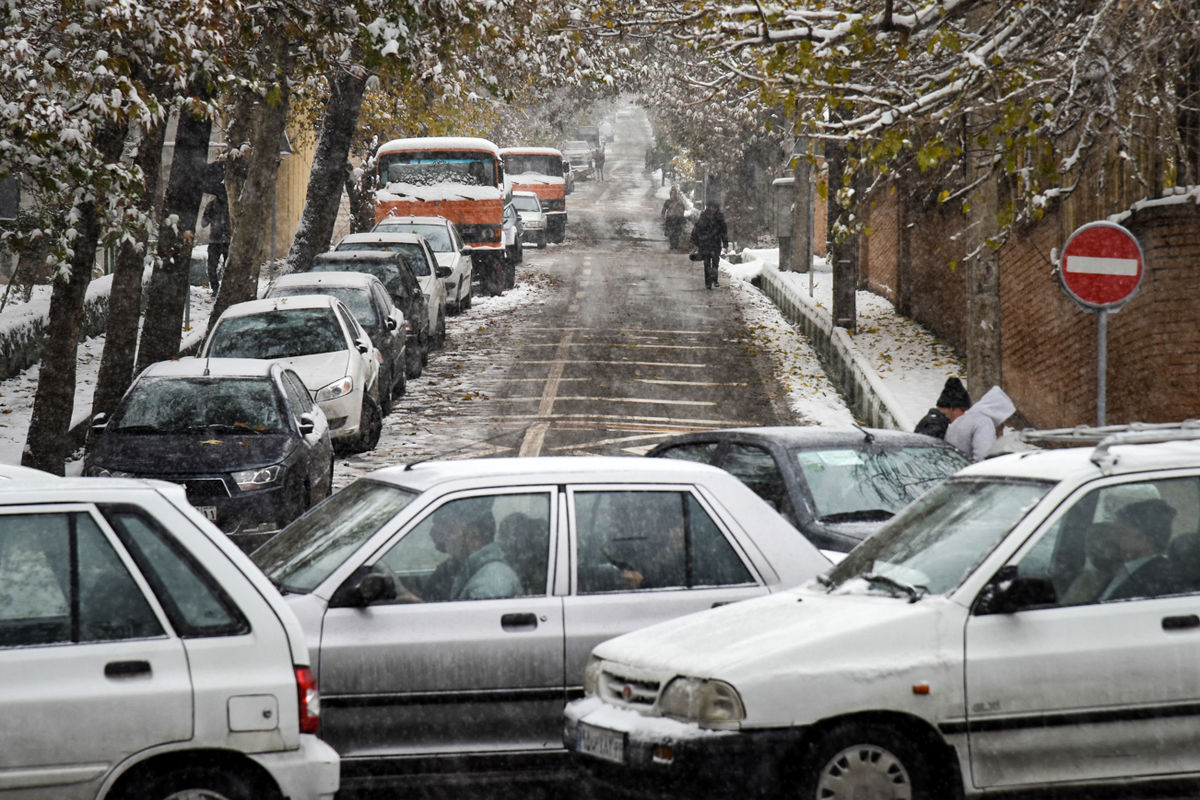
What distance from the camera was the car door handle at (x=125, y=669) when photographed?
5105 millimetres

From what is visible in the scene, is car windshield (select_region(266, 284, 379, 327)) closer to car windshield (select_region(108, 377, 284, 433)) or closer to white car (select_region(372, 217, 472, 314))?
car windshield (select_region(108, 377, 284, 433))

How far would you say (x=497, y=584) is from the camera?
6.82m

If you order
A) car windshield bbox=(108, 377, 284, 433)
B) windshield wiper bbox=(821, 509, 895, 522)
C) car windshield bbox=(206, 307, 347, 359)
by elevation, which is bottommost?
windshield wiper bbox=(821, 509, 895, 522)

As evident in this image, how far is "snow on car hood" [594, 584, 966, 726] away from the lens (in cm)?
567

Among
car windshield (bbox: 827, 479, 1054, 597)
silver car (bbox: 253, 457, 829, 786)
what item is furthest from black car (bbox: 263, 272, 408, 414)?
car windshield (bbox: 827, 479, 1054, 597)

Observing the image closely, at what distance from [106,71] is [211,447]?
300 centimetres

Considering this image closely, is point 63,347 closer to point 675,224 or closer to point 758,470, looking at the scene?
point 758,470

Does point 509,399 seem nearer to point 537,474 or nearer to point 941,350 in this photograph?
point 941,350

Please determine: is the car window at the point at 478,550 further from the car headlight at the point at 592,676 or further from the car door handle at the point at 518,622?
the car headlight at the point at 592,676

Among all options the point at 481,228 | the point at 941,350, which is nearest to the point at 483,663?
the point at 941,350

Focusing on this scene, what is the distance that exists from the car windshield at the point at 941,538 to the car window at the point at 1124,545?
0.18 m

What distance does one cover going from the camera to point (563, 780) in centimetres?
688

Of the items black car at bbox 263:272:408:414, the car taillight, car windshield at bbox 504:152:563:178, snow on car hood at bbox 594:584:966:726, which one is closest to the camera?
the car taillight

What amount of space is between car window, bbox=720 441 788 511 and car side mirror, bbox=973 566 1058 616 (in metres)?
3.31
